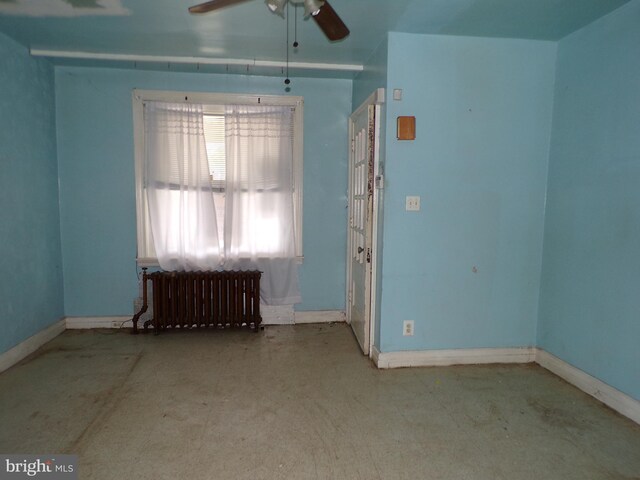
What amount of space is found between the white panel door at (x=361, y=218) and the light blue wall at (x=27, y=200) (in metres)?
2.86

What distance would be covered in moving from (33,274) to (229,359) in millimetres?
1875

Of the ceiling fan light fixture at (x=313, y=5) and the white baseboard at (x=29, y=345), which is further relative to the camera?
the white baseboard at (x=29, y=345)

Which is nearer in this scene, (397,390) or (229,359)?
(397,390)

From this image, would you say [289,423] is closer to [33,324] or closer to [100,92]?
[33,324]

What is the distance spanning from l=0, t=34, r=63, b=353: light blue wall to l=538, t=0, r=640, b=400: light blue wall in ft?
14.1

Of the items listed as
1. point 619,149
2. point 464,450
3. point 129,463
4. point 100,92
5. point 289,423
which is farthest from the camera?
point 100,92

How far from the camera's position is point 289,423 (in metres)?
2.26

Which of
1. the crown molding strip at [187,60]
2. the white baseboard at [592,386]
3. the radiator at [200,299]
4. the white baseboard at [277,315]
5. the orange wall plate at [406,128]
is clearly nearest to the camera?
the white baseboard at [592,386]

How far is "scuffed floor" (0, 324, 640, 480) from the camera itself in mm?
1906

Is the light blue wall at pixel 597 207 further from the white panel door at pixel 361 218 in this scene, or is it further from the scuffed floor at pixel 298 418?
the white panel door at pixel 361 218

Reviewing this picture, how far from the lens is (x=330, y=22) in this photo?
190 centimetres

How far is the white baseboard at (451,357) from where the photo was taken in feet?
9.82

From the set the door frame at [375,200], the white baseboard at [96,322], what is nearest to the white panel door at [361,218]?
the door frame at [375,200]

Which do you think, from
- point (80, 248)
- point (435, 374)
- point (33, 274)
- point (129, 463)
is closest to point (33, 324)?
point (33, 274)
